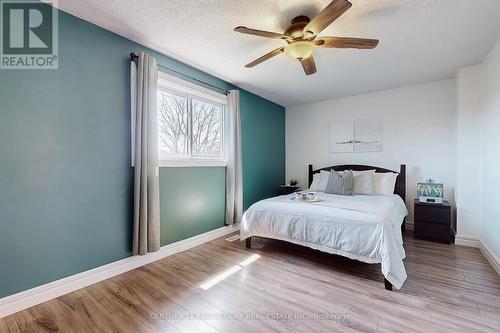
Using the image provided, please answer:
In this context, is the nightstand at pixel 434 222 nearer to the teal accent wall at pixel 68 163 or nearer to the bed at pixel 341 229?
the bed at pixel 341 229

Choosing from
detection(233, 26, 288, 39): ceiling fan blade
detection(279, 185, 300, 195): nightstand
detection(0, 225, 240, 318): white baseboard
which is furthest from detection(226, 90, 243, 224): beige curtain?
detection(233, 26, 288, 39): ceiling fan blade

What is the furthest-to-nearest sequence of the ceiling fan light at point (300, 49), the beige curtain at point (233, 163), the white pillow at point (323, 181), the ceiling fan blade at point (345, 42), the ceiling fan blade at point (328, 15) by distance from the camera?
the white pillow at point (323, 181) → the beige curtain at point (233, 163) → the ceiling fan light at point (300, 49) → the ceiling fan blade at point (345, 42) → the ceiling fan blade at point (328, 15)

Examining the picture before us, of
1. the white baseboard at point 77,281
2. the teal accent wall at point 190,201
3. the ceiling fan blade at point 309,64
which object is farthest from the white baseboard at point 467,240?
A: the white baseboard at point 77,281

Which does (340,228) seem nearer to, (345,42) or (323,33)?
(345,42)

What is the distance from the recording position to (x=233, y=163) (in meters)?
3.47

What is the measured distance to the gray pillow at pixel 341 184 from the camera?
3472mm

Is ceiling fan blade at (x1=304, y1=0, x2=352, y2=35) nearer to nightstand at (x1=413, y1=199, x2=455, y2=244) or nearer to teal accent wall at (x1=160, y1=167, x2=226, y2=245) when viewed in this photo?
teal accent wall at (x1=160, y1=167, x2=226, y2=245)

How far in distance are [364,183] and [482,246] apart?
1504 mm

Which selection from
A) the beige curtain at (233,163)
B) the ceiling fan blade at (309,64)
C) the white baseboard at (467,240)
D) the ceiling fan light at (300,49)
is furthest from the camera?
the beige curtain at (233,163)

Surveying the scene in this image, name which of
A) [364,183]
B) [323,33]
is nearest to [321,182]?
[364,183]

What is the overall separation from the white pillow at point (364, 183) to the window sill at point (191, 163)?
7.13ft

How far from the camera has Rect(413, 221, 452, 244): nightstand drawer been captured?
300 centimetres

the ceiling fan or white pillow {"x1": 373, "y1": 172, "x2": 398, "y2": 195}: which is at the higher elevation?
the ceiling fan

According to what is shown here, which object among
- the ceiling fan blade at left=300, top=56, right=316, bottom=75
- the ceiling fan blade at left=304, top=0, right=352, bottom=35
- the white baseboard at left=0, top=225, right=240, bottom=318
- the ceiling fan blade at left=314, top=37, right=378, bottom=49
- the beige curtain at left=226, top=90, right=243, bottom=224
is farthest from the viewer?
the beige curtain at left=226, top=90, right=243, bottom=224
